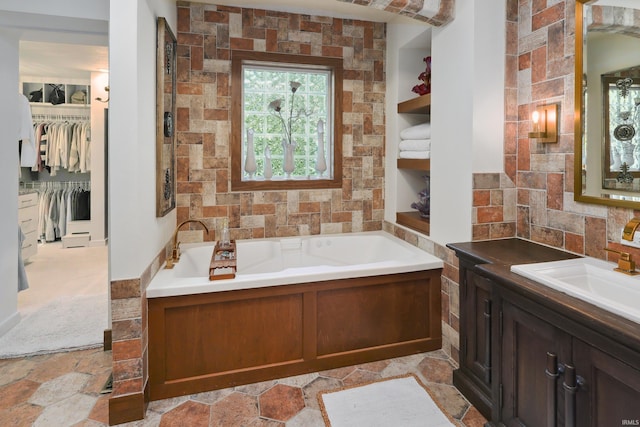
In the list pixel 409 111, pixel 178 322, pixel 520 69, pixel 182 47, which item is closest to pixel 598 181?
pixel 520 69

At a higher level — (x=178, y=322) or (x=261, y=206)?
(x=261, y=206)

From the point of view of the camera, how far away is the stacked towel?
299cm

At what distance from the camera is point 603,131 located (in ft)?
6.21

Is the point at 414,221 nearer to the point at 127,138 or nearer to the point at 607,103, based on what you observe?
the point at 607,103

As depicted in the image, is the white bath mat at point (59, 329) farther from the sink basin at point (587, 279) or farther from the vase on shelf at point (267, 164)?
the sink basin at point (587, 279)

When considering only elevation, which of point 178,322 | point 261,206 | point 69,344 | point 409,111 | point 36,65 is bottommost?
point 69,344

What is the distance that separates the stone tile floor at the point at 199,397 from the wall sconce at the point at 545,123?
62.4 inches

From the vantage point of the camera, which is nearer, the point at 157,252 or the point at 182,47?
the point at 157,252

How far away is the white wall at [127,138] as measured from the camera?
1.92 m

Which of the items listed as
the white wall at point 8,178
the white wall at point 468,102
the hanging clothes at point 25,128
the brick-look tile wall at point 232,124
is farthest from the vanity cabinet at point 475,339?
the hanging clothes at point 25,128

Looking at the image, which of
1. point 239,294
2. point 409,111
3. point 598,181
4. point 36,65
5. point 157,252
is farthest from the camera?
point 36,65

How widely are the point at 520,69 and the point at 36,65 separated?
20.2 feet

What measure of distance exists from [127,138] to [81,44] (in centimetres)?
167

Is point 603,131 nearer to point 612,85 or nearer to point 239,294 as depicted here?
point 612,85
